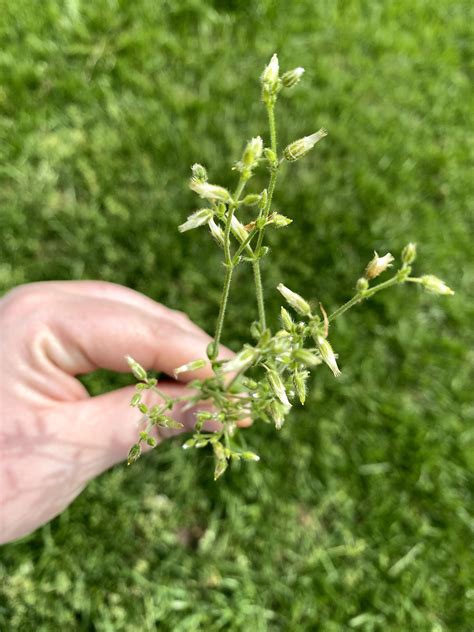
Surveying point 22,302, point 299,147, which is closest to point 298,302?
point 299,147

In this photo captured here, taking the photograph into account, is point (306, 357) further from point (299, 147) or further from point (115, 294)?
point (115, 294)

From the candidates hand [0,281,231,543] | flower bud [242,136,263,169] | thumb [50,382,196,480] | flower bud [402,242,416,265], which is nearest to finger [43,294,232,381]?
hand [0,281,231,543]

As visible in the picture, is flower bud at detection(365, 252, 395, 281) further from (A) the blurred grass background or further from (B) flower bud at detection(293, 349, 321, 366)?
(A) the blurred grass background

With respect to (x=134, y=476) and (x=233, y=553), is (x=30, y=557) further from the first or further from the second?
(x=233, y=553)

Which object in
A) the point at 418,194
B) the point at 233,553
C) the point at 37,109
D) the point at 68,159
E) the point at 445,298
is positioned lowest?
the point at 233,553

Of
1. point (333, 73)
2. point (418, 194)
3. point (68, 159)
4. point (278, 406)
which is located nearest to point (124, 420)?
point (278, 406)

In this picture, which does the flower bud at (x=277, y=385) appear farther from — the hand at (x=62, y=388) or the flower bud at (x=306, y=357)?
the hand at (x=62, y=388)
